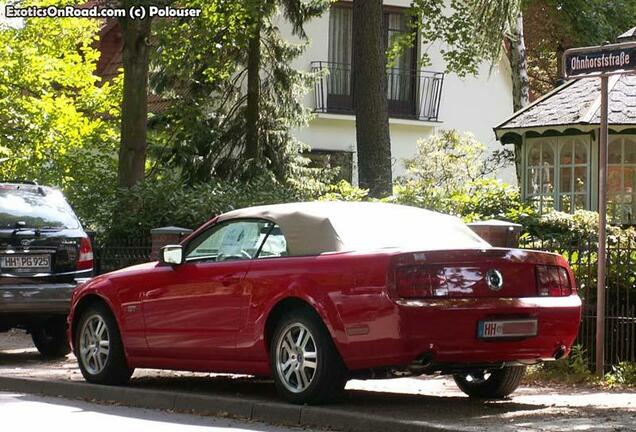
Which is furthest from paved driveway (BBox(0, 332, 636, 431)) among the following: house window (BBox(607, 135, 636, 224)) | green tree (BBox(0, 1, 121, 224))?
green tree (BBox(0, 1, 121, 224))

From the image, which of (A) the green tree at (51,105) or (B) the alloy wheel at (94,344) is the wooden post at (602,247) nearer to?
(B) the alloy wheel at (94,344)

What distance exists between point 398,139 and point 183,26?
10.9 m

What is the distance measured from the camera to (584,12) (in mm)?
34312

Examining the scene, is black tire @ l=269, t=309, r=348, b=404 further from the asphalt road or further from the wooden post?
the wooden post

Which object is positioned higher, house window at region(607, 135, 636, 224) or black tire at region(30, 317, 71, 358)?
house window at region(607, 135, 636, 224)

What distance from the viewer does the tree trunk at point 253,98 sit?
2735cm

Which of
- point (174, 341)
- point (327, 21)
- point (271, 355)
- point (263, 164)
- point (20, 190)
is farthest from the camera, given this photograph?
point (327, 21)

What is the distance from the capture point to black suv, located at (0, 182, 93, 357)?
→ 14445 millimetres

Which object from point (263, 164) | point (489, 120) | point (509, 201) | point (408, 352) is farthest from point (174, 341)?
point (489, 120)

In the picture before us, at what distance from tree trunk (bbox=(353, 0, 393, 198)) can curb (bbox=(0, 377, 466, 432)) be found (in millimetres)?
9892

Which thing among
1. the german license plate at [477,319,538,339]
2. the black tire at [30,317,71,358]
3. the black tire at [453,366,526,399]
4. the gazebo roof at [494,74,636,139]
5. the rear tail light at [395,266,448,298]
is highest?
the gazebo roof at [494,74,636,139]

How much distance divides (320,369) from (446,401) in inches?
53.7

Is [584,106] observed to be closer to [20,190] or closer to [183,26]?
[183,26]

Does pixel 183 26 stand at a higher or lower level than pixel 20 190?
higher
